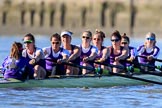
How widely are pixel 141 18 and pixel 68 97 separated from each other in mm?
35260

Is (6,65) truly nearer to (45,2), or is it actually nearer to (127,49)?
(127,49)

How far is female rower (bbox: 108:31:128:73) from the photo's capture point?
20094 millimetres

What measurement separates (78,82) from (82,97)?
3.99 ft

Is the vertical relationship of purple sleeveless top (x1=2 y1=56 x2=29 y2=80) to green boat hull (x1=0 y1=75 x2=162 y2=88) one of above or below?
above

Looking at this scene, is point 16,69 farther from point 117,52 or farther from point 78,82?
point 117,52

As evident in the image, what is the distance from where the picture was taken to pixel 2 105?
1633cm

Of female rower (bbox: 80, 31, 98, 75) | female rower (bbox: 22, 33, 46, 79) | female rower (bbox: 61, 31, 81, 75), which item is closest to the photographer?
female rower (bbox: 22, 33, 46, 79)

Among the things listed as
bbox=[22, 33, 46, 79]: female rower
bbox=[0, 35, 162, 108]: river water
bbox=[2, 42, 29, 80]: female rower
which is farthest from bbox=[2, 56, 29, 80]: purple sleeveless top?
bbox=[22, 33, 46, 79]: female rower

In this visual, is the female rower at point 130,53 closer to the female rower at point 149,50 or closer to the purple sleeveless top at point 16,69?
the female rower at point 149,50

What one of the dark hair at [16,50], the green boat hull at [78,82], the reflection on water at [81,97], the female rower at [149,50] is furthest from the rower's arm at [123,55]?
the dark hair at [16,50]

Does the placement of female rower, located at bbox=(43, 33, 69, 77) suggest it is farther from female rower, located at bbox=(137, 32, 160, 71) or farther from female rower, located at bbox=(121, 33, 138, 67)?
female rower, located at bbox=(137, 32, 160, 71)

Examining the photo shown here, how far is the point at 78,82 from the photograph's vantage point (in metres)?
18.7

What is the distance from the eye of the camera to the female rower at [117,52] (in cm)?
2009

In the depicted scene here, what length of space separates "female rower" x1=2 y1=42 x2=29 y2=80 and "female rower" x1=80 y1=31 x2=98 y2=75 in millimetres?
1986
